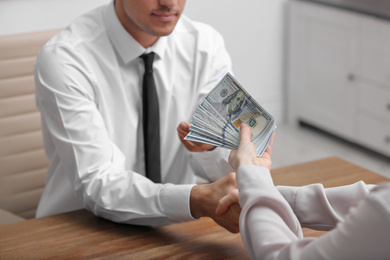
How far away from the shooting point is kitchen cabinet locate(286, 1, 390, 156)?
361 centimetres

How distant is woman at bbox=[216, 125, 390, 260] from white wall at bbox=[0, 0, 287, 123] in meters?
2.86

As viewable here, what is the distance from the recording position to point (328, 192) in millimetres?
1209

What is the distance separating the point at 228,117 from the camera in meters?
1.35

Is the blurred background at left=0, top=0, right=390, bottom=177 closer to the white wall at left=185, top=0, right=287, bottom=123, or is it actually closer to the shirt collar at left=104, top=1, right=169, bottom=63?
the white wall at left=185, top=0, right=287, bottom=123

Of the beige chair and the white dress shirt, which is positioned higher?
the white dress shirt

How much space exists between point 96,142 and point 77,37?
1.30ft

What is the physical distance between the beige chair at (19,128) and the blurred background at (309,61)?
1604 mm

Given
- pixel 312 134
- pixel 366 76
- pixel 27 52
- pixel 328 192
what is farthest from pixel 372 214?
pixel 312 134

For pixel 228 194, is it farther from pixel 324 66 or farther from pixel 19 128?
pixel 324 66

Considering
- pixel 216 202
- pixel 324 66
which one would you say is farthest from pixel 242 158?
pixel 324 66

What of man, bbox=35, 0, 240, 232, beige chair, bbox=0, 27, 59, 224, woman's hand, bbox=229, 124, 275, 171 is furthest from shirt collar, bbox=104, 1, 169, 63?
woman's hand, bbox=229, 124, 275, 171

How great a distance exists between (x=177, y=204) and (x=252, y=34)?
10.2 feet

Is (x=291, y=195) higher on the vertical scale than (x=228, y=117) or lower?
lower

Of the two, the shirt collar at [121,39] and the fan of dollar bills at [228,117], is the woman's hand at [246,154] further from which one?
the shirt collar at [121,39]
